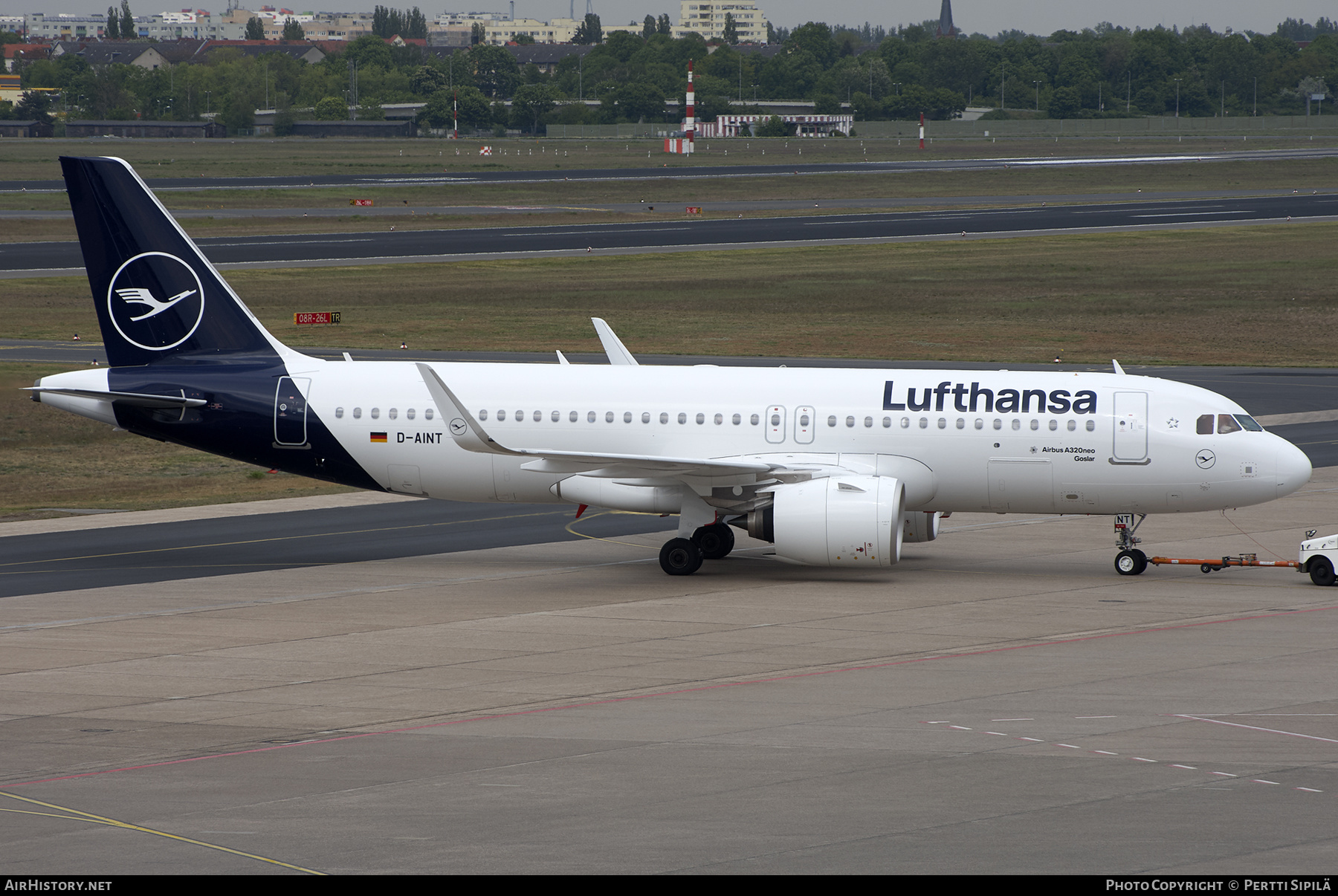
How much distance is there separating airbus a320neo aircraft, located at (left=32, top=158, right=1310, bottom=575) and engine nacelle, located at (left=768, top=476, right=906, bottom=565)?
4 cm

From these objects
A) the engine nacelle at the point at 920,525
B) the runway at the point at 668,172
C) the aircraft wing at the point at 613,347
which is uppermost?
the runway at the point at 668,172

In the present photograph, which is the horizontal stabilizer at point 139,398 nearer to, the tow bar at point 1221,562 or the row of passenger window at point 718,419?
the row of passenger window at point 718,419

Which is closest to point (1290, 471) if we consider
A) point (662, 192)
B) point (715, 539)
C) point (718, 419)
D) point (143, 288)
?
point (718, 419)

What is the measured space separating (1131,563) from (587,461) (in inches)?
455

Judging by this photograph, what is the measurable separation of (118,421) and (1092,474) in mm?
20891

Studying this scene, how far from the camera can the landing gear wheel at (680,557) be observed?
109ft

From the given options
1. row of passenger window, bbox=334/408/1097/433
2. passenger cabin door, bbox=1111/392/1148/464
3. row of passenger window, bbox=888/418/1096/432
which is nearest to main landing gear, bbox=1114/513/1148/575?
passenger cabin door, bbox=1111/392/1148/464

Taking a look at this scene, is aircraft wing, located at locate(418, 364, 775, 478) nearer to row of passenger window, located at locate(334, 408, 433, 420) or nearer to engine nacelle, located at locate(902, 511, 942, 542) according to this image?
row of passenger window, located at locate(334, 408, 433, 420)

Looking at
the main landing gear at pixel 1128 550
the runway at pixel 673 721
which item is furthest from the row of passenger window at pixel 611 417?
the main landing gear at pixel 1128 550

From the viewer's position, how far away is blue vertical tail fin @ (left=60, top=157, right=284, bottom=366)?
116 feet

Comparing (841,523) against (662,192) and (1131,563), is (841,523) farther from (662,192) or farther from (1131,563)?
(662,192)

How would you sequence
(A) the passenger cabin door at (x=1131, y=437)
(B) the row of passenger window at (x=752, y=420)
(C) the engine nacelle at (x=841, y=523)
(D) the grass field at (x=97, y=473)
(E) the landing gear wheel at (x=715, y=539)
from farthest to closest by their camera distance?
(D) the grass field at (x=97, y=473)
(E) the landing gear wheel at (x=715, y=539)
(B) the row of passenger window at (x=752, y=420)
(A) the passenger cabin door at (x=1131, y=437)
(C) the engine nacelle at (x=841, y=523)

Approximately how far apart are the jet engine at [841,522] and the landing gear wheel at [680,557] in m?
2.11
